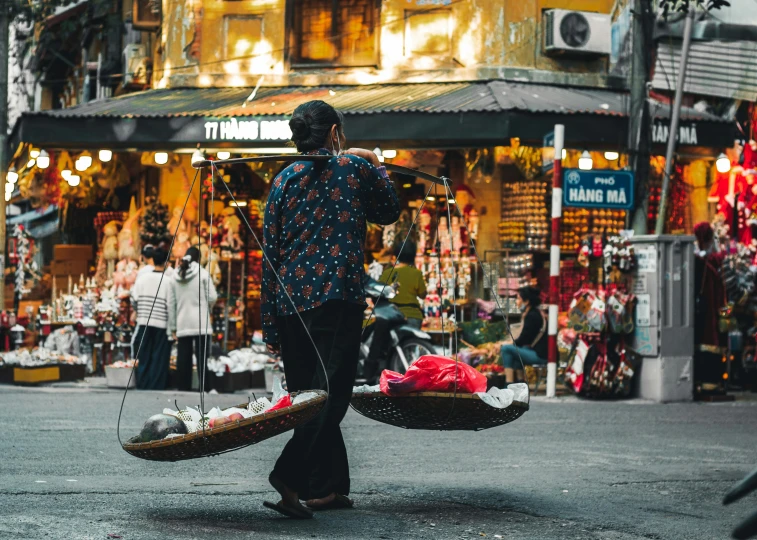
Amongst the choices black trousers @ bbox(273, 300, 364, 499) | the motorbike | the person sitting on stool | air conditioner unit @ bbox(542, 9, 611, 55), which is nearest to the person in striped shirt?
the motorbike

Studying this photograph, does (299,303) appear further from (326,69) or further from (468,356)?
(326,69)

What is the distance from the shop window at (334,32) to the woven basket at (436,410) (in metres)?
13.7

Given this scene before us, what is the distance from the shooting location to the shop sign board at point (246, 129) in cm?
1780

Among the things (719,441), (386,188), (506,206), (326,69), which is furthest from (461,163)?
(386,188)

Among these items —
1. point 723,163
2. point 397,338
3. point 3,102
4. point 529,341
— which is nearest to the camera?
point 397,338

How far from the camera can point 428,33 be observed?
19625 mm

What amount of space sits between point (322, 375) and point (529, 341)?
9.60m

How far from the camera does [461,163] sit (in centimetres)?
1962

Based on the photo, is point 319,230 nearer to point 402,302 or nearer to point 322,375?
point 322,375

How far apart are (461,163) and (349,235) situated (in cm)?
1355

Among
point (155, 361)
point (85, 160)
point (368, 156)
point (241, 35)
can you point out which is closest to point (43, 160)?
point (85, 160)

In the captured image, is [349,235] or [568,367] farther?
[568,367]

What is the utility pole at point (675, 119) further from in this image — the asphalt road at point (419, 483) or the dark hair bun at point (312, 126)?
the dark hair bun at point (312, 126)

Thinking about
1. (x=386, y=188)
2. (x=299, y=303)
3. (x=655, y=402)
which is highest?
(x=386, y=188)
